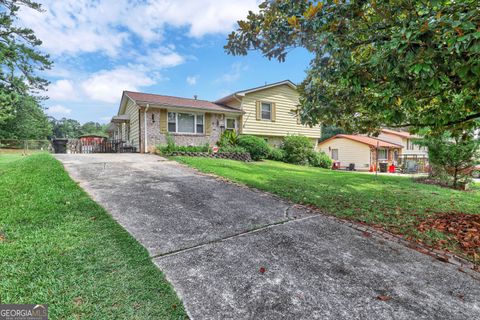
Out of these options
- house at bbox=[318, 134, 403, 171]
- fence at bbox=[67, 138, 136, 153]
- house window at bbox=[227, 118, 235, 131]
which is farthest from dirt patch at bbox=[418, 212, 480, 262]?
house at bbox=[318, 134, 403, 171]

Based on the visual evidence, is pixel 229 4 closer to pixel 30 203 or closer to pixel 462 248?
pixel 30 203

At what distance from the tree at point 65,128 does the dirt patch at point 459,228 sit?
69.4 meters

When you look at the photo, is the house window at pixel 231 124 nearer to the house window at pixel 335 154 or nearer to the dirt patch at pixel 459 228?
the dirt patch at pixel 459 228

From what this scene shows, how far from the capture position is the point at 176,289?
6.98 ft

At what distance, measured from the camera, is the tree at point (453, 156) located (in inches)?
373

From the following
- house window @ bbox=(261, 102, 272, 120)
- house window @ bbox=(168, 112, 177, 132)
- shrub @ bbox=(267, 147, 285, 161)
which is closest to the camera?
house window @ bbox=(168, 112, 177, 132)

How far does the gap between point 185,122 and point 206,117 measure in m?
1.39

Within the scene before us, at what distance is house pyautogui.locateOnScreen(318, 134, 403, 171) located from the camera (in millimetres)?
24344

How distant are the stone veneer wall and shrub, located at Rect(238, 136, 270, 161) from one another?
167 centimetres

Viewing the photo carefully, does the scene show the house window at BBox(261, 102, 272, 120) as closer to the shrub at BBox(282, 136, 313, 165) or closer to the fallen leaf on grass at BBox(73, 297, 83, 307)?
the shrub at BBox(282, 136, 313, 165)

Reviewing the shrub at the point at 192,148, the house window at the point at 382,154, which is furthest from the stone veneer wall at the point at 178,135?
the house window at the point at 382,154

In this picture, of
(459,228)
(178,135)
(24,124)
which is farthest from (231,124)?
(24,124)

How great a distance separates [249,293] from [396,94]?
10.1ft

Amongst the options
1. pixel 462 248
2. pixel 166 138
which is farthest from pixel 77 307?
pixel 166 138
